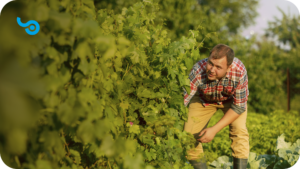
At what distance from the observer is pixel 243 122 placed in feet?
11.3

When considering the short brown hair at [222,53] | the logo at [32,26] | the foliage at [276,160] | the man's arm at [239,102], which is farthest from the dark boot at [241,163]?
the logo at [32,26]

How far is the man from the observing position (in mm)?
2941

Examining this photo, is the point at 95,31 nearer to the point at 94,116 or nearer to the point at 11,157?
the point at 94,116

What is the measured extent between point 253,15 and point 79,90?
32229 mm

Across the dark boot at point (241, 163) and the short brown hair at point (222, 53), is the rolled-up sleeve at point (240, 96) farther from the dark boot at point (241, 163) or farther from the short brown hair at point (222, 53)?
the dark boot at point (241, 163)

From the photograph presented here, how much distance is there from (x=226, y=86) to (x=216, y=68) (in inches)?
14.6

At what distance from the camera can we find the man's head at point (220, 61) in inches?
115

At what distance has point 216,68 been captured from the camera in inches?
117

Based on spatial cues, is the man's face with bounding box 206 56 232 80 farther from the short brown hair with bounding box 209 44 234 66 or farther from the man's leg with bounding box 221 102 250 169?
the man's leg with bounding box 221 102 250 169

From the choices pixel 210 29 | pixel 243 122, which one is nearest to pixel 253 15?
pixel 210 29

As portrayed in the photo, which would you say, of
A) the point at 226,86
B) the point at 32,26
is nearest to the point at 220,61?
the point at 226,86

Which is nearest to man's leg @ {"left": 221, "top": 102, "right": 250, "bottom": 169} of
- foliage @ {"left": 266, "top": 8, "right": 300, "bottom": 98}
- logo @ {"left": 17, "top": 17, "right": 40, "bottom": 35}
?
logo @ {"left": 17, "top": 17, "right": 40, "bottom": 35}

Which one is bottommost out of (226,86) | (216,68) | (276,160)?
(276,160)

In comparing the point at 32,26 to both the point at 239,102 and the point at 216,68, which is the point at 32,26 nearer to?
the point at 216,68
